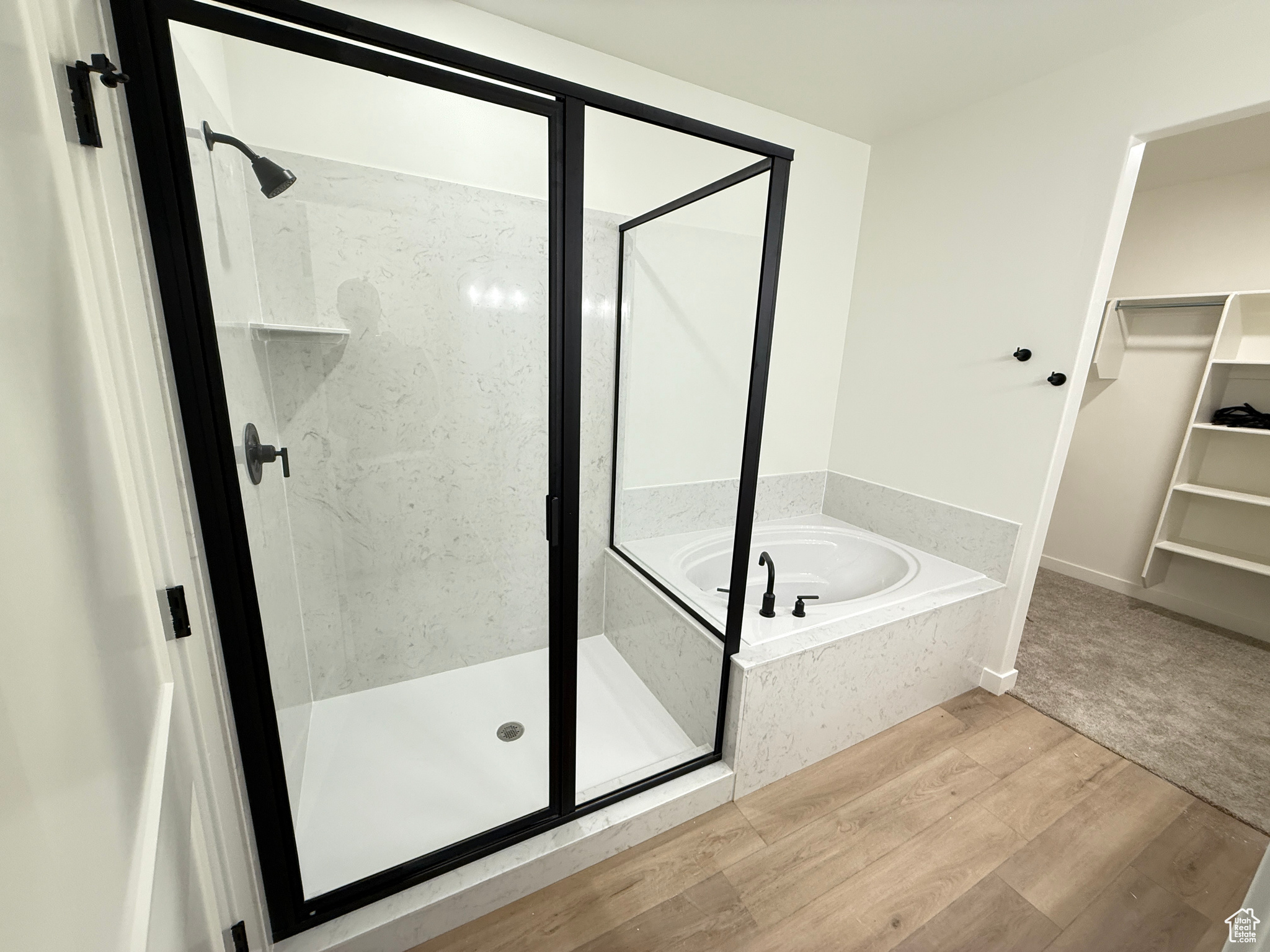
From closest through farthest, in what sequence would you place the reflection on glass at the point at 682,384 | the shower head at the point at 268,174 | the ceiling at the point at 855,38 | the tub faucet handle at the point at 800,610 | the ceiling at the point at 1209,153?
the shower head at the point at 268,174
the ceiling at the point at 855,38
the tub faucet handle at the point at 800,610
the reflection on glass at the point at 682,384
the ceiling at the point at 1209,153

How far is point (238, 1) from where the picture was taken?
2.56 feet

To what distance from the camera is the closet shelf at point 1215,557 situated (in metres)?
2.57

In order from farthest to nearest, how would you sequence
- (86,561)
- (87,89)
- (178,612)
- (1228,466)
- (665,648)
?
(1228,466) < (665,648) < (178,612) < (87,89) < (86,561)

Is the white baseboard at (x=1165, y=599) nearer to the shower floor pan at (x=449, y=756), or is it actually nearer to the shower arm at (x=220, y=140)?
the shower floor pan at (x=449, y=756)

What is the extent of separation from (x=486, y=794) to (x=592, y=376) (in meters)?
1.52

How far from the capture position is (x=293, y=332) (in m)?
1.57

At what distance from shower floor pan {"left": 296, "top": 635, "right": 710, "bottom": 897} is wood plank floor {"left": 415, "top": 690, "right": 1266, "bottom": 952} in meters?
0.24

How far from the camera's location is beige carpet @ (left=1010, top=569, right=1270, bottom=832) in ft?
5.90

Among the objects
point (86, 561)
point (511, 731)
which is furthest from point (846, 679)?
point (86, 561)

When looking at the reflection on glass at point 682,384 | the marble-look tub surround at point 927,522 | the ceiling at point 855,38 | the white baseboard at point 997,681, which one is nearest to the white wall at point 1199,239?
the ceiling at point 855,38

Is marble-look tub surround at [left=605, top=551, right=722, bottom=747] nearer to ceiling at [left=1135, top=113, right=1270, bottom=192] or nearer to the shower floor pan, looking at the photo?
the shower floor pan

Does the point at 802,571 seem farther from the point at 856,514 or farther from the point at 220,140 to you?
the point at 220,140

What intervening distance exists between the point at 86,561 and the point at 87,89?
0.57m

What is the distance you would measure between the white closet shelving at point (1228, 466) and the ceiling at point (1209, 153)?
2.09 ft
